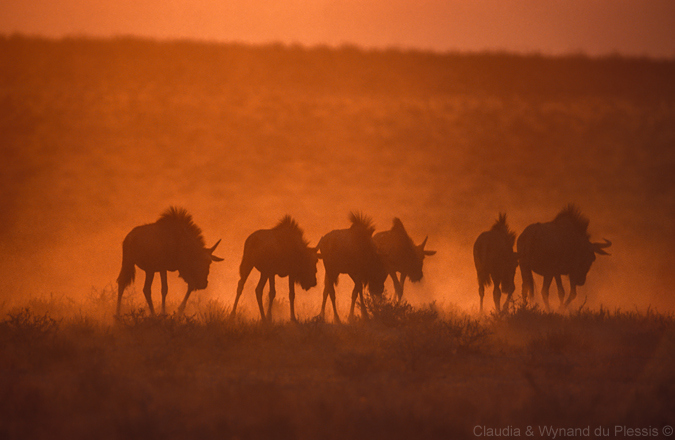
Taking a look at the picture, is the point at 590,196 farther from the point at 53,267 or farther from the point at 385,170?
the point at 53,267

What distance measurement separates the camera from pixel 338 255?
44.9 feet

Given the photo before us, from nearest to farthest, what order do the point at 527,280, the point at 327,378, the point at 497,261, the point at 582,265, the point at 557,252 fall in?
the point at 327,378 < the point at 497,261 < the point at 557,252 < the point at 582,265 < the point at 527,280

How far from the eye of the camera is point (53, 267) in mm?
25938

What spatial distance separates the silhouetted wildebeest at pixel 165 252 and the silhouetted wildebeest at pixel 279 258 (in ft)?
4.54

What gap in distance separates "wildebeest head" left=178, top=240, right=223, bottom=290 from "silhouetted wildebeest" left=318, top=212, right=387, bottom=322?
8.66 feet

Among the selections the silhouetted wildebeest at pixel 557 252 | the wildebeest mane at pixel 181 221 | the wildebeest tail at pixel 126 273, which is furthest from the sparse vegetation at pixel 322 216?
the wildebeest mane at pixel 181 221

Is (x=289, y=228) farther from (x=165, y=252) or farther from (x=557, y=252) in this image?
(x=557, y=252)

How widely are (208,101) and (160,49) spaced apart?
12.5 meters

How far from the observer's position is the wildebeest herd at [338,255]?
42.5 ft

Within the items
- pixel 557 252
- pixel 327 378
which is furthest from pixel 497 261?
pixel 327 378

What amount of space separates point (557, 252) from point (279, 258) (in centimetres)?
708

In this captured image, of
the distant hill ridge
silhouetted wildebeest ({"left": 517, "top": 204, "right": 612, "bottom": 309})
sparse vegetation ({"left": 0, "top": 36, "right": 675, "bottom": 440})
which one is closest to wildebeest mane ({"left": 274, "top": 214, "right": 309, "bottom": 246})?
sparse vegetation ({"left": 0, "top": 36, "right": 675, "bottom": 440})

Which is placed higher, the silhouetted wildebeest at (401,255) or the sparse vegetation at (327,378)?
the silhouetted wildebeest at (401,255)

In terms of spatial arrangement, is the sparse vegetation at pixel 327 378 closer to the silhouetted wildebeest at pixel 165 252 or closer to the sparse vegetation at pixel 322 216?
the sparse vegetation at pixel 322 216
